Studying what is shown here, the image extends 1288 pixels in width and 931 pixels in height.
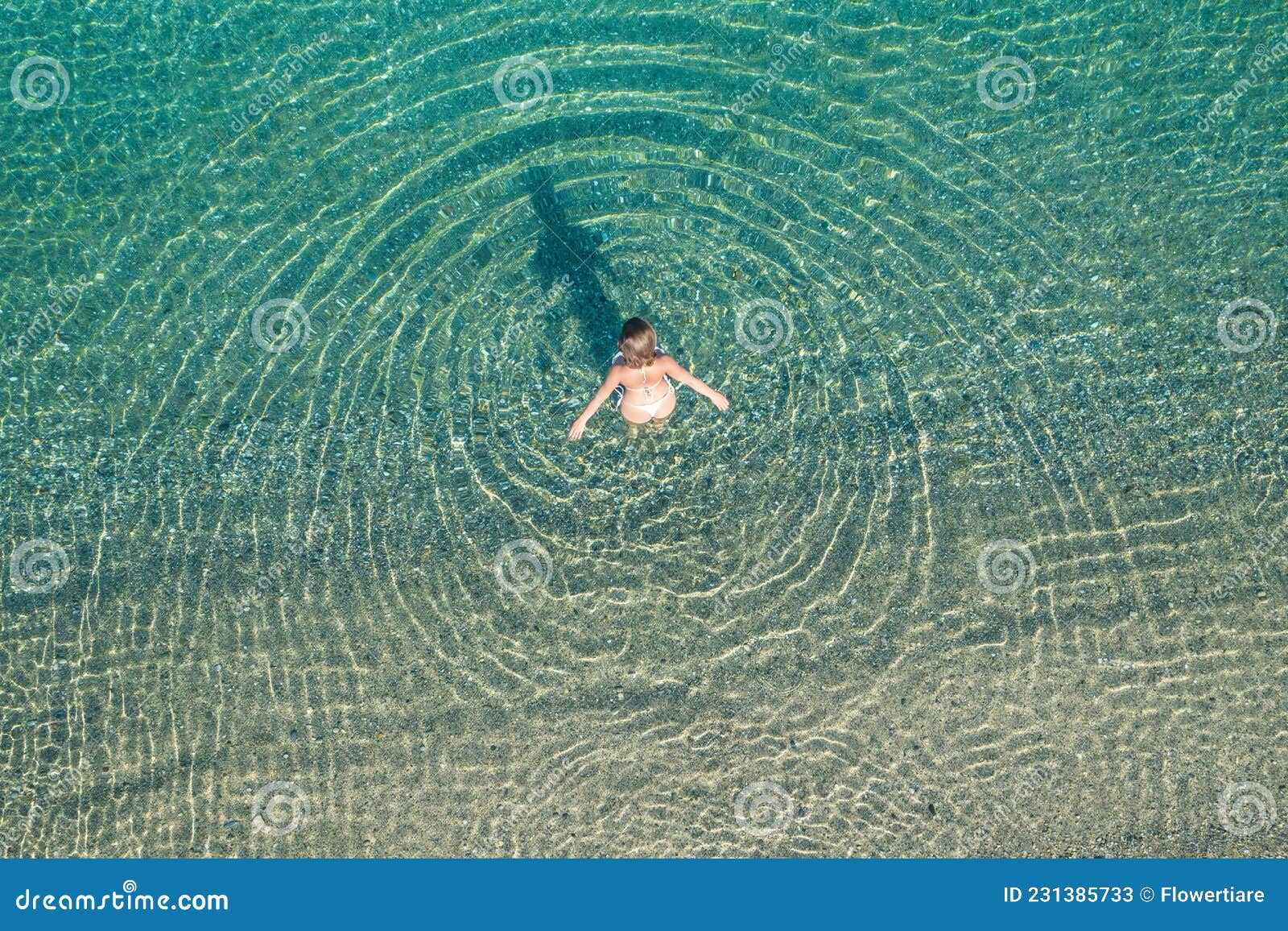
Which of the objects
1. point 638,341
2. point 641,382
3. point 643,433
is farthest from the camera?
point 643,433

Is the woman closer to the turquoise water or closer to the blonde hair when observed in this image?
the blonde hair

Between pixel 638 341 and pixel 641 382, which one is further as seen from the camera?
pixel 641 382

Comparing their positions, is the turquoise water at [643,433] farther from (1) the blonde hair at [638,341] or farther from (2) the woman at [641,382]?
(1) the blonde hair at [638,341]

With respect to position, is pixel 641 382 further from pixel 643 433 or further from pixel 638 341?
pixel 643 433

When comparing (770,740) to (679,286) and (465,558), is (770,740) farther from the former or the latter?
(679,286)

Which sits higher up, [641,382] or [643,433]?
[643,433]

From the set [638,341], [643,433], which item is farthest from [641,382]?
[643,433]
